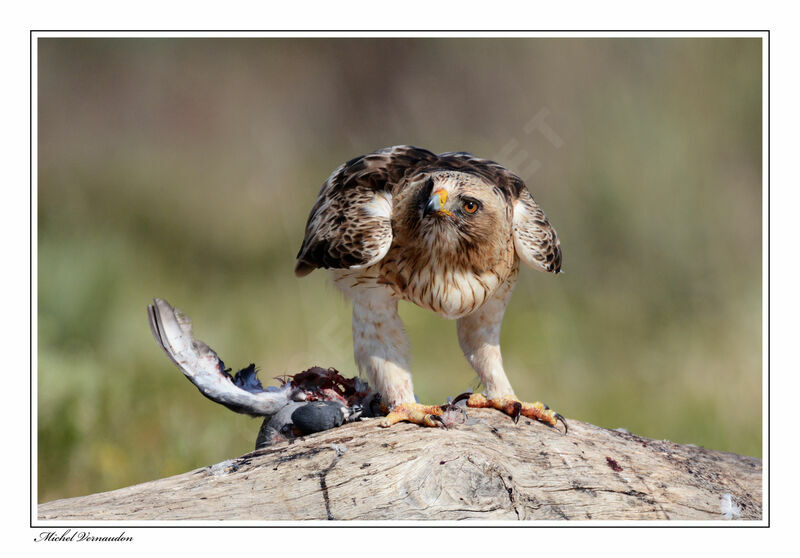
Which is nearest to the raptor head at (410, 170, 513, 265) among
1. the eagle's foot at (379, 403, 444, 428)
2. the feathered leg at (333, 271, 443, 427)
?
the feathered leg at (333, 271, 443, 427)

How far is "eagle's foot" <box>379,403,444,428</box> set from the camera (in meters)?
4.32

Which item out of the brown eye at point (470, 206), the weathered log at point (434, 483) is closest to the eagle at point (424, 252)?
the brown eye at point (470, 206)

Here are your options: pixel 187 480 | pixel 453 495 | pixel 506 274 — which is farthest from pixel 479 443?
pixel 187 480

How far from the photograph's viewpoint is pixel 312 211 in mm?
4887

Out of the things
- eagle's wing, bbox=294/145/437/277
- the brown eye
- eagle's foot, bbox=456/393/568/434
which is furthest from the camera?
eagle's foot, bbox=456/393/568/434

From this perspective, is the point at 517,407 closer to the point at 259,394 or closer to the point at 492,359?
the point at 492,359

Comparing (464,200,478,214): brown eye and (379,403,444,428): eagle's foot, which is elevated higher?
(464,200,478,214): brown eye

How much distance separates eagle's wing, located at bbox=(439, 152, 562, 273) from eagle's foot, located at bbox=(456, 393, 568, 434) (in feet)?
2.66

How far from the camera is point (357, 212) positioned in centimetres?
434

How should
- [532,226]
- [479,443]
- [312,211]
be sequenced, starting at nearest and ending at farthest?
1. [479,443]
2. [532,226]
3. [312,211]

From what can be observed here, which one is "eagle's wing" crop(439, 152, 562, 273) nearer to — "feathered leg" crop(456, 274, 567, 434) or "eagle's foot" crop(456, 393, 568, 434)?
"feathered leg" crop(456, 274, 567, 434)

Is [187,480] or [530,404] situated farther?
[530,404]
